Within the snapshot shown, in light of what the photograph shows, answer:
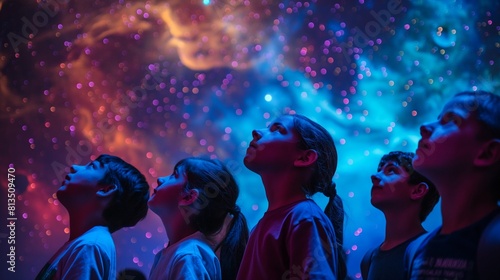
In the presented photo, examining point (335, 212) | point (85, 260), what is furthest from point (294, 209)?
point (85, 260)

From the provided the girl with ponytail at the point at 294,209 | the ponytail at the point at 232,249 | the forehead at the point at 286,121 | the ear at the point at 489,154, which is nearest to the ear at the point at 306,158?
the girl with ponytail at the point at 294,209

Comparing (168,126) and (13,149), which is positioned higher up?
(168,126)

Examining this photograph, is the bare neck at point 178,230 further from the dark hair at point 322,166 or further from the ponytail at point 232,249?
the dark hair at point 322,166

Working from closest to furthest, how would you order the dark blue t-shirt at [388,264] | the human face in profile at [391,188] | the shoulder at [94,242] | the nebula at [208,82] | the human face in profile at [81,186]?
the dark blue t-shirt at [388,264]
the human face in profile at [391,188]
the shoulder at [94,242]
the human face in profile at [81,186]
the nebula at [208,82]

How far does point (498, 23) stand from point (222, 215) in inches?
55.5

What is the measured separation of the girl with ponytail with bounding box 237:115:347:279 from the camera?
134 cm

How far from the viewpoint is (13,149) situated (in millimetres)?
2539

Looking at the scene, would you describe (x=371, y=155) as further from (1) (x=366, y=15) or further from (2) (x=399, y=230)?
(2) (x=399, y=230)

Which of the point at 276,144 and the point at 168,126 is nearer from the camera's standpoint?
the point at 276,144

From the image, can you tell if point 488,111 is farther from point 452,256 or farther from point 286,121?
point 286,121

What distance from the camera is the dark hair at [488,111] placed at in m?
1.21

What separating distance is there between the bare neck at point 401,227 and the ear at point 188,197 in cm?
60

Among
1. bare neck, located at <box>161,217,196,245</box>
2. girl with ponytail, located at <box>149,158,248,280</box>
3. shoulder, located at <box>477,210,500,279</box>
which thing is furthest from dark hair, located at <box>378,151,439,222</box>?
bare neck, located at <box>161,217,196,245</box>

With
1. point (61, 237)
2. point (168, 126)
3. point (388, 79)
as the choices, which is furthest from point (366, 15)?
point (61, 237)
